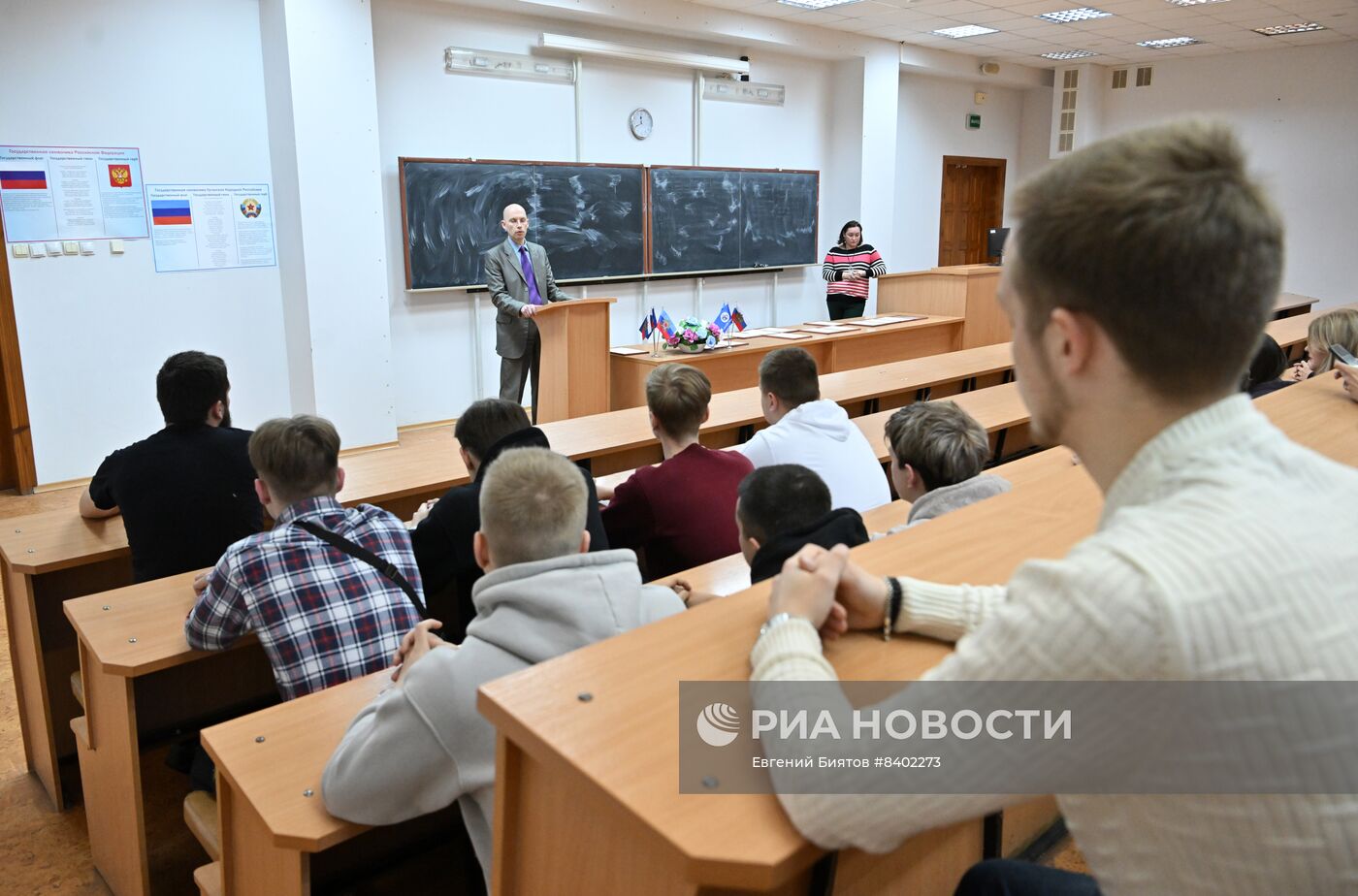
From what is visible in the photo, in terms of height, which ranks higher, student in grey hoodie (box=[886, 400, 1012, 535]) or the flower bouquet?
student in grey hoodie (box=[886, 400, 1012, 535])

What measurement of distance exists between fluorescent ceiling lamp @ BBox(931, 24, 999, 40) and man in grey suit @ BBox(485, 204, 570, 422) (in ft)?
17.2

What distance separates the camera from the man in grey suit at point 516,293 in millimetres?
6570

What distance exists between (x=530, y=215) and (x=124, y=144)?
9.12 ft

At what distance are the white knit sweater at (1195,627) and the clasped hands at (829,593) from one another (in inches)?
8.7

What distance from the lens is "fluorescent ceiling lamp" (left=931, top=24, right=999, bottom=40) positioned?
371 inches

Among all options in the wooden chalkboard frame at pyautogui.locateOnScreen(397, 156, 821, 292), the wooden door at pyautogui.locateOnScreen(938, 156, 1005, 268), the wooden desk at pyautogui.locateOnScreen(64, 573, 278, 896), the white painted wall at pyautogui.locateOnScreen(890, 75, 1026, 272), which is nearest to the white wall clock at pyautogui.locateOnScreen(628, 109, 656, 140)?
the wooden chalkboard frame at pyautogui.locateOnScreen(397, 156, 821, 292)

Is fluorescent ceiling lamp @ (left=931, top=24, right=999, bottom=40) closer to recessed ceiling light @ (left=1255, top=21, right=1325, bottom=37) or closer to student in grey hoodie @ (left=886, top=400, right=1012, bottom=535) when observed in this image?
recessed ceiling light @ (left=1255, top=21, right=1325, bottom=37)

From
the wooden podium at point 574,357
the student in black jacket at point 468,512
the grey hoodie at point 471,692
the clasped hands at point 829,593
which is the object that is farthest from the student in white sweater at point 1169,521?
the wooden podium at point 574,357

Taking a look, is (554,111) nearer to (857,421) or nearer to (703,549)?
(857,421)

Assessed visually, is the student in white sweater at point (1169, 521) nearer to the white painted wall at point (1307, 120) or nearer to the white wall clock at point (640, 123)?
the white wall clock at point (640, 123)

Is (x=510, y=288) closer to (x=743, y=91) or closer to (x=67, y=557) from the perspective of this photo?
(x=743, y=91)

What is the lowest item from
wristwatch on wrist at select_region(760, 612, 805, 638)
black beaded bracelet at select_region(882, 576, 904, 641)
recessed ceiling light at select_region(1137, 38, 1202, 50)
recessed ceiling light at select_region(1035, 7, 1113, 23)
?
black beaded bracelet at select_region(882, 576, 904, 641)

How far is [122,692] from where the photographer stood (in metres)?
2.12

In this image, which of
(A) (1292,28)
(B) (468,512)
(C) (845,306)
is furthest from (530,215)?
(A) (1292,28)
